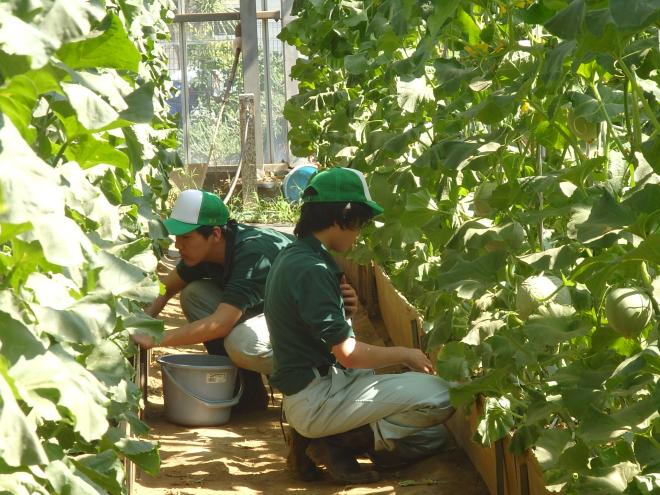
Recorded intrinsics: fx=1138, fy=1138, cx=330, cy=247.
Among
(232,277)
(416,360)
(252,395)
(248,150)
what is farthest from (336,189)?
(248,150)

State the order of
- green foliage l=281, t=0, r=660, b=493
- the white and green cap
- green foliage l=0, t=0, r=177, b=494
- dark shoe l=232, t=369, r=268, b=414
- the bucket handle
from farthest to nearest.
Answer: dark shoe l=232, t=369, r=268, b=414 < the white and green cap < the bucket handle < green foliage l=281, t=0, r=660, b=493 < green foliage l=0, t=0, r=177, b=494

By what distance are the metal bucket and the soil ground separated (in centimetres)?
6

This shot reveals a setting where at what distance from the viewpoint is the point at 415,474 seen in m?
4.21

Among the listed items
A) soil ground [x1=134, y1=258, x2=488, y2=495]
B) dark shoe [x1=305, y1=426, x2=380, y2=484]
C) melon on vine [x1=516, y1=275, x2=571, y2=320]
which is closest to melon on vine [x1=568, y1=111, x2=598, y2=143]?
melon on vine [x1=516, y1=275, x2=571, y2=320]

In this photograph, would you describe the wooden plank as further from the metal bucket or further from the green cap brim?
the green cap brim

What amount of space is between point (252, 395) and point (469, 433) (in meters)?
1.53

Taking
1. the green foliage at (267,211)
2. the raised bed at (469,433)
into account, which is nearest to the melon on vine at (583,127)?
the raised bed at (469,433)

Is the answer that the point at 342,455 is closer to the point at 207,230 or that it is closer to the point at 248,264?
the point at 248,264

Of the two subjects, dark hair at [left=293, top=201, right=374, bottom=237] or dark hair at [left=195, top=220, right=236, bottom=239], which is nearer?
dark hair at [left=293, top=201, right=374, bottom=237]

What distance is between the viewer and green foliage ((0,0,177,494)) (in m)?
1.27

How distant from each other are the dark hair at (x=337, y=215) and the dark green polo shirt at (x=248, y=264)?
2.52 ft

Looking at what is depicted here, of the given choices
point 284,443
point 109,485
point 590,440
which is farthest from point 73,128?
point 284,443

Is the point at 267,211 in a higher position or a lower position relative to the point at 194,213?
lower

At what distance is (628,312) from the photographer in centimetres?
220
